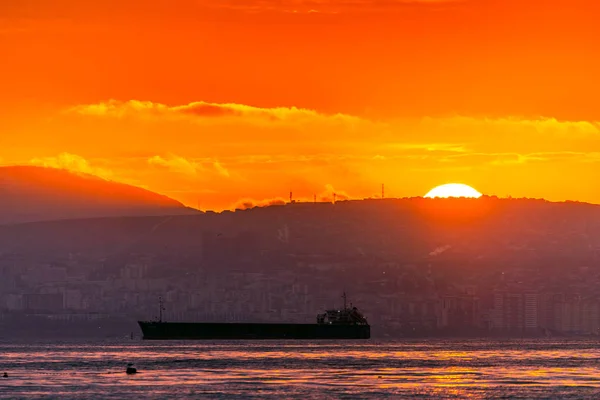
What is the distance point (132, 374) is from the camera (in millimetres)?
158625

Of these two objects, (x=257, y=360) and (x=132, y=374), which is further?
(x=257, y=360)

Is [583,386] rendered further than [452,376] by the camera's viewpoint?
No

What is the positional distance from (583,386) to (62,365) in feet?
270

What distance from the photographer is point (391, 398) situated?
121m

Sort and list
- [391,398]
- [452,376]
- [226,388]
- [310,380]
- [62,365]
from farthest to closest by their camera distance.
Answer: [62,365] → [452,376] → [310,380] → [226,388] → [391,398]

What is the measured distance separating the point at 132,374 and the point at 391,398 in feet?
156

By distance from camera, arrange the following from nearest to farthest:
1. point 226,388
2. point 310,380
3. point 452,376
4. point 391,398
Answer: point 391,398 < point 226,388 < point 310,380 < point 452,376

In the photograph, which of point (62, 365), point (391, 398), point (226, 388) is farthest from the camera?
point (62, 365)

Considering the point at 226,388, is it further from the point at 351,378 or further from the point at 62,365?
the point at 62,365

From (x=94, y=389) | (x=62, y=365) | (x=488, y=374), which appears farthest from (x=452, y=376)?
(x=62, y=365)

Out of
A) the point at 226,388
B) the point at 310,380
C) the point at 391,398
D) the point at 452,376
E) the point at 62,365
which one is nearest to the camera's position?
the point at 391,398

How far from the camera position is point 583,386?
441ft

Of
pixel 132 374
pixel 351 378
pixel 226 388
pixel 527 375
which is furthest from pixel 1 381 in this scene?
pixel 527 375

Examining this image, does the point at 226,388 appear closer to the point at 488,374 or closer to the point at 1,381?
the point at 1,381
